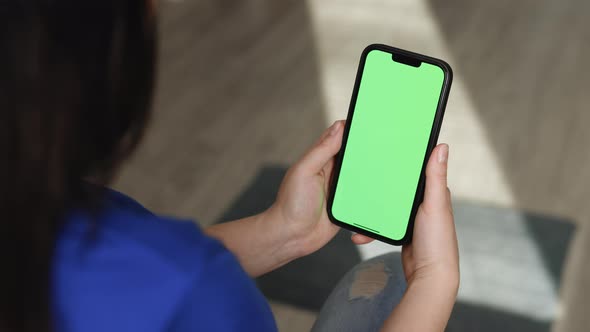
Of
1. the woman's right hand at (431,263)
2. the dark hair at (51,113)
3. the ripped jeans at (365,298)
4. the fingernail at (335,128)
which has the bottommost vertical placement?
the ripped jeans at (365,298)

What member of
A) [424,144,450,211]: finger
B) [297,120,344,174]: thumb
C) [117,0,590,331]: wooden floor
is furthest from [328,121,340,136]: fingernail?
[117,0,590,331]: wooden floor

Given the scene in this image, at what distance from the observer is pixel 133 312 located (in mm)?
517

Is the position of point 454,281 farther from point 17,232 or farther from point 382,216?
A: point 17,232

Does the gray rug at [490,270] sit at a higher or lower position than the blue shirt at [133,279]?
lower

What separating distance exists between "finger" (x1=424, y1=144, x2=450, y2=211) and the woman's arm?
0.44 feet

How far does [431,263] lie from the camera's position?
76 centimetres

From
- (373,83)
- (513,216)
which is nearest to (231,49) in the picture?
(513,216)

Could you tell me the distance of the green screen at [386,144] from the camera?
86 centimetres

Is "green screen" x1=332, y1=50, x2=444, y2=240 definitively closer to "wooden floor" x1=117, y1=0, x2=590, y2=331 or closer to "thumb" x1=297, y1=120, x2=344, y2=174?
"thumb" x1=297, y1=120, x2=344, y2=174

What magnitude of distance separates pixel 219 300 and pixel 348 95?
6.28ft

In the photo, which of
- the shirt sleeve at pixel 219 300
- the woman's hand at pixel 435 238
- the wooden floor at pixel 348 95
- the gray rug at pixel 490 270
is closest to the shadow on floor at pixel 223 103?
the wooden floor at pixel 348 95

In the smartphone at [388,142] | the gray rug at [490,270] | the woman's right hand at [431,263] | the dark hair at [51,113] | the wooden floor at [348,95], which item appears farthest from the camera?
the wooden floor at [348,95]

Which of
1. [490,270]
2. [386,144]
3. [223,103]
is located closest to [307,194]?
[386,144]

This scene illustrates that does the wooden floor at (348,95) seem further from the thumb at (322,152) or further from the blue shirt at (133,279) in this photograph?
the blue shirt at (133,279)
